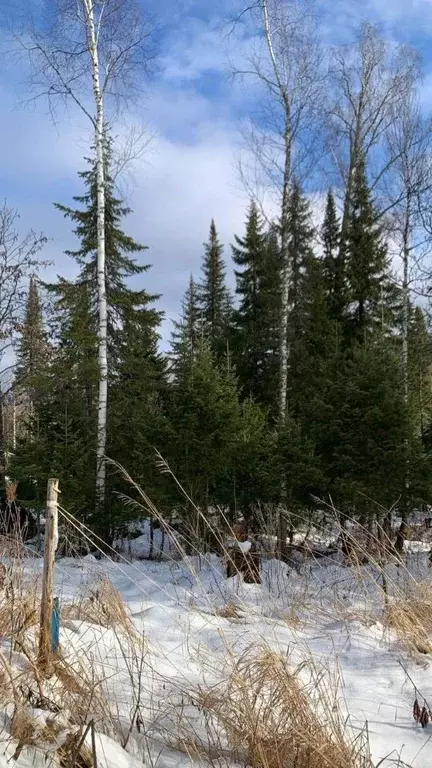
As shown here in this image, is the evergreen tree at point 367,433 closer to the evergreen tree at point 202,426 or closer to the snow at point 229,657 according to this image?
the evergreen tree at point 202,426

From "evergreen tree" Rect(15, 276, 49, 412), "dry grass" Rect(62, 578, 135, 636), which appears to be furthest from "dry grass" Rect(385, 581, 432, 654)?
"evergreen tree" Rect(15, 276, 49, 412)

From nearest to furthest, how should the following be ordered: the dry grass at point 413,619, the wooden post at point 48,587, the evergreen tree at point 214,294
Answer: the wooden post at point 48,587
the dry grass at point 413,619
the evergreen tree at point 214,294

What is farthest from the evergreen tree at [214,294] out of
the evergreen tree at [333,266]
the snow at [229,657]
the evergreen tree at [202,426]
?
the snow at [229,657]

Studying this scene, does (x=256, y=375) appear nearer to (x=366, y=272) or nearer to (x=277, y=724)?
(x=366, y=272)

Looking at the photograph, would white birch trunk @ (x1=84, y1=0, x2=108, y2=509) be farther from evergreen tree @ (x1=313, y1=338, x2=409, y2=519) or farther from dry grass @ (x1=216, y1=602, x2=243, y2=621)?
dry grass @ (x1=216, y1=602, x2=243, y2=621)

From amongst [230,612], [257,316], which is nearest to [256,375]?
[257,316]

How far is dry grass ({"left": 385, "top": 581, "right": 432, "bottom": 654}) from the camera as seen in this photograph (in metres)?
3.44

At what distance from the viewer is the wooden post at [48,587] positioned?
93.7 inches

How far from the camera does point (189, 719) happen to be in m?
2.27

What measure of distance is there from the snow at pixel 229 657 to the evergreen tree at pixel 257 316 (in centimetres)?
1042

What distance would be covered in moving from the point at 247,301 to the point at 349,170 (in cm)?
561

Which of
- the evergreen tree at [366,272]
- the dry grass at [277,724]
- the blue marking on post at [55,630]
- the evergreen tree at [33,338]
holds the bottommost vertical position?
the dry grass at [277,724]

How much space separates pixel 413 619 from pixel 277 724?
82.3 inches

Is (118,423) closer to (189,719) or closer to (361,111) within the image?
(189,719)
